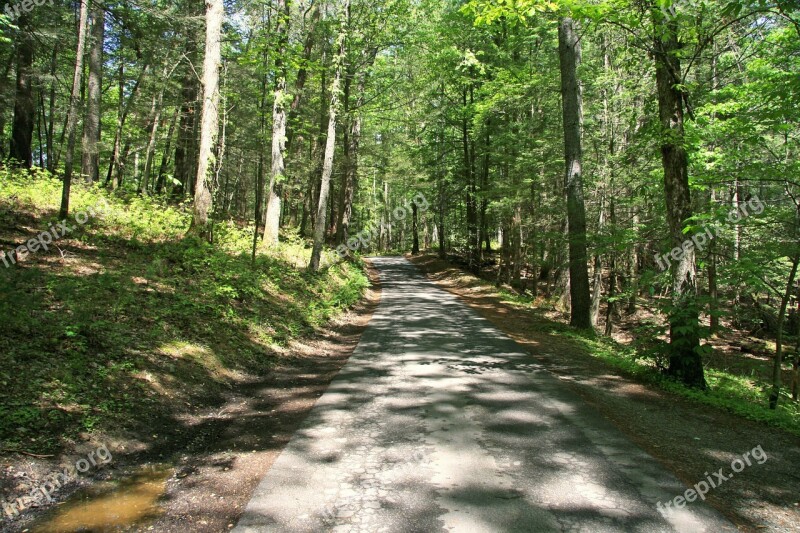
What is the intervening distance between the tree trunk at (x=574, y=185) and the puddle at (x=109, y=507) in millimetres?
9809

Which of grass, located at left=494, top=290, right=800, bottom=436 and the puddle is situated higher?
grass, located at left=494, top=290, right=800, bottom=436

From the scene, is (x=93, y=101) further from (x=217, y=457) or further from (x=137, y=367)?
(x=217, y=457)

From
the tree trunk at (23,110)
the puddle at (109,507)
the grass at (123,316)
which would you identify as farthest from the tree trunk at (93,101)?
the puddle at (109,507)

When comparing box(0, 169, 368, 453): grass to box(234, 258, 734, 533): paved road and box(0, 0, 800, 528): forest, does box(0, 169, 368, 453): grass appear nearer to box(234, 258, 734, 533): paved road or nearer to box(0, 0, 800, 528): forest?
box(0, 0, 800, 528): forest

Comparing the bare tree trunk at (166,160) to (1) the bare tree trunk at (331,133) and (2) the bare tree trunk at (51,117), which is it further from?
(1) the bare tree trunk at (331,133)

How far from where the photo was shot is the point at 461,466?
4.08 metres

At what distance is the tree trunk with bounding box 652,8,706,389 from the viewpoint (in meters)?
6.28

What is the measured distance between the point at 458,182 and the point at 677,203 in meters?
19.5

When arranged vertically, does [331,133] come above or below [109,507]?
above

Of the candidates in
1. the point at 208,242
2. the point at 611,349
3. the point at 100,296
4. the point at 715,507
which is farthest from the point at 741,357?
the point at 100,296

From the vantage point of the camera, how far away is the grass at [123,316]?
443 cm

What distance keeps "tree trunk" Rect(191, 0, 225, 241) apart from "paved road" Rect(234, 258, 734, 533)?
605 centimetres

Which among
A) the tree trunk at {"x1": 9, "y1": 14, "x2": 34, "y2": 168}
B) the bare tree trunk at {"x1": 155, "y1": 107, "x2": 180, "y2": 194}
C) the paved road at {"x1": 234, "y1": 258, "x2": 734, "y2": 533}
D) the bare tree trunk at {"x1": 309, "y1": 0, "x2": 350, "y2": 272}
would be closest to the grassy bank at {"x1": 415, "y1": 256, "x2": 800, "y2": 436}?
the paved road at {"x1": 234, "y1": 258, "x2": 734, "y2": 533}

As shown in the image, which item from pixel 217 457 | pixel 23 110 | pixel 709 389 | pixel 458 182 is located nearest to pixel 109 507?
pixel 217 457
